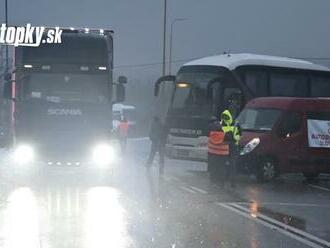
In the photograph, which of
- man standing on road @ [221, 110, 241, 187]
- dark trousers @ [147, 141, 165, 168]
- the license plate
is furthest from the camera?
the license plate

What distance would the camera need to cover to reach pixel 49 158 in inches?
550

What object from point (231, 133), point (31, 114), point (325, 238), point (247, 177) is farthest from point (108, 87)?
point (325, 238)

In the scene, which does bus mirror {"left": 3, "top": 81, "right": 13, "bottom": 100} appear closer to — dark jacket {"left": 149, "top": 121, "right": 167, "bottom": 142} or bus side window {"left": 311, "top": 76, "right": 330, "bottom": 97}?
dark jacket {"left": 149, "top": 121, "right": 167, "bottom": 142}

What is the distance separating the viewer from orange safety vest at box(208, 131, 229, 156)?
14.4 metres

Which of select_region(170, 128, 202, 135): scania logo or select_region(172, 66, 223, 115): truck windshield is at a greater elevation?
select_region(172, 66, 223, 115): truck windshield

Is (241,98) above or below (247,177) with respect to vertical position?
above

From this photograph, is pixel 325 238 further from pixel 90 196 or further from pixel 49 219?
pixel 90 196

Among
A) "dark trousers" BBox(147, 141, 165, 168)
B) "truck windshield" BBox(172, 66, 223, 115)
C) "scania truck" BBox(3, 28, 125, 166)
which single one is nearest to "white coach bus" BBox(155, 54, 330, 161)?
"truck windshield" BBox(172, 66, 223, 115)

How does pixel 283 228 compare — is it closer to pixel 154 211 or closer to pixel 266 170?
pixel 154 211

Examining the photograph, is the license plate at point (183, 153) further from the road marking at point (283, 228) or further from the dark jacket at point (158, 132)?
the road marking at point (283, 228)

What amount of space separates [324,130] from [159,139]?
4421 millimetres

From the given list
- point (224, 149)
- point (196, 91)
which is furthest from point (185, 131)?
point (224, 149)

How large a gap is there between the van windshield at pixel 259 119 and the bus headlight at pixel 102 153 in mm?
3964

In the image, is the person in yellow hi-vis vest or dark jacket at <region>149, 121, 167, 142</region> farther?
dark jacket at <region>149, 121, 167, 142</region>
